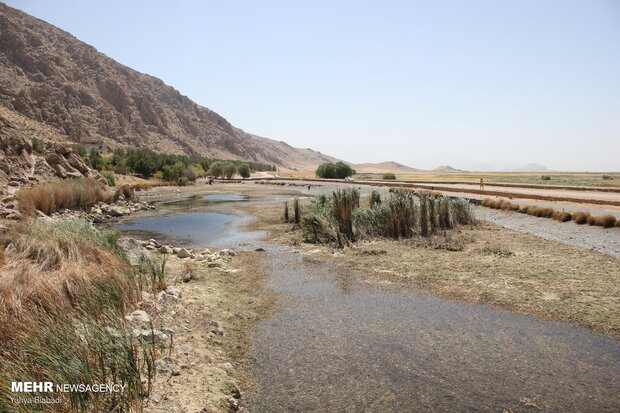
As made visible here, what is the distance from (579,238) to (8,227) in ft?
57.7

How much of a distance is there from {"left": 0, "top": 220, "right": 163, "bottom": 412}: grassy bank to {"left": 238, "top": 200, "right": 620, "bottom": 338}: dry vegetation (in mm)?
6835

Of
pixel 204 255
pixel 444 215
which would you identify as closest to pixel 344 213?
pixel 444 215

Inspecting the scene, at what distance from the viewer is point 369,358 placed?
6.21 metres

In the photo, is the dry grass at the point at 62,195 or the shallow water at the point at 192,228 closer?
the shallow water at the point at 192,228

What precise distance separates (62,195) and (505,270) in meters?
26.1

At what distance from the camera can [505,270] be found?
10719 mm

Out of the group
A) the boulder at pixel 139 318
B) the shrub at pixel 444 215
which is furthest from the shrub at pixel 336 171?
the boulder at pixel 139 318

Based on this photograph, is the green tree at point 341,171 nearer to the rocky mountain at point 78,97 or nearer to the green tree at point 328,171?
the green tree at point 328,171

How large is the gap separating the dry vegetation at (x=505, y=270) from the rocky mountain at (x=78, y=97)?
92683 millimetres

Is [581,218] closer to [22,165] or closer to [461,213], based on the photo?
[461,213]

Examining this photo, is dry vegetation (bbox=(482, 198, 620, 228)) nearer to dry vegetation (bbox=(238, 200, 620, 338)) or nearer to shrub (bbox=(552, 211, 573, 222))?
shrub (bbox=(552, 211, 573, 222))

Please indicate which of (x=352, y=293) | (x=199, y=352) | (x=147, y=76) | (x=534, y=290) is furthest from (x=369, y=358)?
(x=147, y=76)

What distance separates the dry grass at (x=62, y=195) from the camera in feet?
72.1

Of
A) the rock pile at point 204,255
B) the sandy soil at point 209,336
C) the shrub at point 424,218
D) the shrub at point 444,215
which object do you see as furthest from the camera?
the shrub at point 444,215
